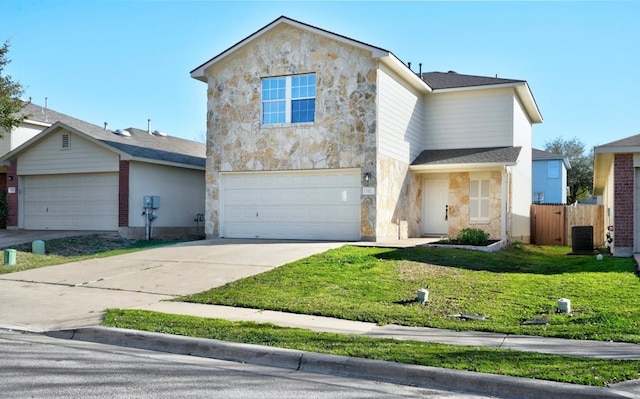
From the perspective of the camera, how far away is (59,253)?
1789cm

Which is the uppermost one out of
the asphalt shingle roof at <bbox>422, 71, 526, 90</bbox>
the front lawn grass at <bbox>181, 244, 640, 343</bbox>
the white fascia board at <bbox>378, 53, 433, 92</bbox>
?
the asphalt shingle roof at <bbox>422, 71, 526, 90</bbox>


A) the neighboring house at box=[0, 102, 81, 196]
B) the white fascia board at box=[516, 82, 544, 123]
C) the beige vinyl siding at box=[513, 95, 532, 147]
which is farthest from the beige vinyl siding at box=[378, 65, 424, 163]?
the neighboring house at box=[0, 102, 81, 196]

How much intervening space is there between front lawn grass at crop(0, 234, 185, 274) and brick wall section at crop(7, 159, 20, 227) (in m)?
5.57

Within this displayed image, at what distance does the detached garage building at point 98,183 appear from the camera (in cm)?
2193

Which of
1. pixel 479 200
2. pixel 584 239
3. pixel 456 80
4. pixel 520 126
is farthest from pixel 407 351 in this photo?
pixel 520 126

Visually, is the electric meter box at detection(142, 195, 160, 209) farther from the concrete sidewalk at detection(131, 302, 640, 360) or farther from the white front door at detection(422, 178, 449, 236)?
the concrete sidewalk at detection(131, 302, 640, 360)

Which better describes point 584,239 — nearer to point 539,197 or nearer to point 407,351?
point 407,351

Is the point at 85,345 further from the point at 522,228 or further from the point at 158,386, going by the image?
the point at 522,228

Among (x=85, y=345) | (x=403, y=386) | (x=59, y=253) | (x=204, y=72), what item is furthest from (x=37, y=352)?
(x=204, y=72)

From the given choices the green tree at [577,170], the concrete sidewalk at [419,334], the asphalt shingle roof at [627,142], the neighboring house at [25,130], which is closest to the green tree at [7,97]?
the neighboring house at [25,130]

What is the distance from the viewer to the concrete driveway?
30.7 feet

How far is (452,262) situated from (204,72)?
11.4m

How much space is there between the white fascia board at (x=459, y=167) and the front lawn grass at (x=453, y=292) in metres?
5.47

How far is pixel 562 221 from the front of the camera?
24.6 metres
